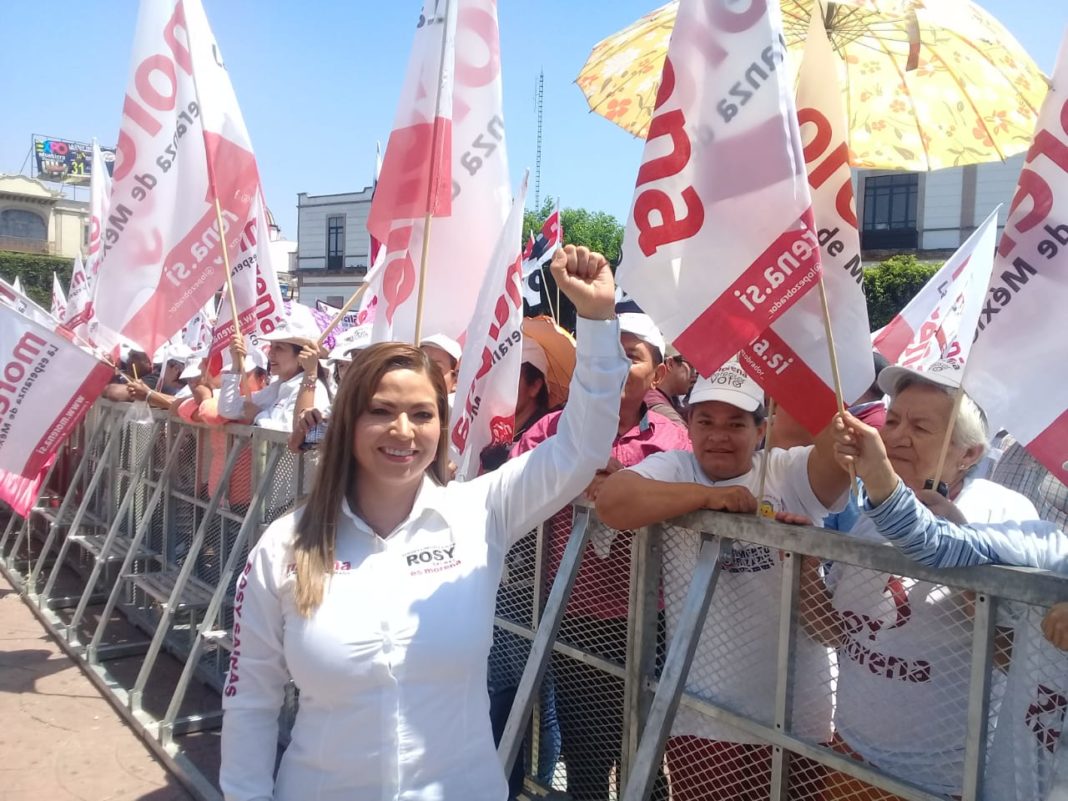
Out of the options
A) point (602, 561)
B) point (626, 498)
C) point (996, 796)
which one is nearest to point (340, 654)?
point (626, 498)

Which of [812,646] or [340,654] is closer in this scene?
[340,654]

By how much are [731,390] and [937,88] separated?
77.0 inches

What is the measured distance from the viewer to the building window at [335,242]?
5425cm

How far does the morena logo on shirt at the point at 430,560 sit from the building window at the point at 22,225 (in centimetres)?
7411

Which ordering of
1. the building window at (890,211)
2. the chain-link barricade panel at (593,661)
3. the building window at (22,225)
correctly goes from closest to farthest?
the chain-link barricade panel at (593,661), the building window at (890,211), the building window at (22,225)

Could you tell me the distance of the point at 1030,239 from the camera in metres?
2.22

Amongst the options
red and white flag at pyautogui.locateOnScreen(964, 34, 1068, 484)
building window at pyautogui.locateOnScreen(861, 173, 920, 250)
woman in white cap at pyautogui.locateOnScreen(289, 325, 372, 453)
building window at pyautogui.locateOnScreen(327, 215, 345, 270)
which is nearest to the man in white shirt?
red and white flag at pyautogui.locateOnScreen(964, 34, 1068, 484)

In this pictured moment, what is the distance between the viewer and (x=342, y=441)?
2.21 meters

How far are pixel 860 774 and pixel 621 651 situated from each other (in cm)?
89

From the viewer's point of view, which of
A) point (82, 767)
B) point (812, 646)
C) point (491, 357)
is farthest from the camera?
point (82, 767)

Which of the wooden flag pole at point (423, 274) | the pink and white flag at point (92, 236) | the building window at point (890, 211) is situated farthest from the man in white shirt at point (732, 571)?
the building window at point (890, 211)

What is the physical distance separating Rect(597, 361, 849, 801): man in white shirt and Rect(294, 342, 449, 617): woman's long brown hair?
77 centimetres

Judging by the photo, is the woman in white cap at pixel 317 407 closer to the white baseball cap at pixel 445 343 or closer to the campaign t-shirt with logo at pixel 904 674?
the white baseball cap at pixel 445 343

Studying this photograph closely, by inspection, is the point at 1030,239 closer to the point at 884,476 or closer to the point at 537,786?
the point at 884,476
